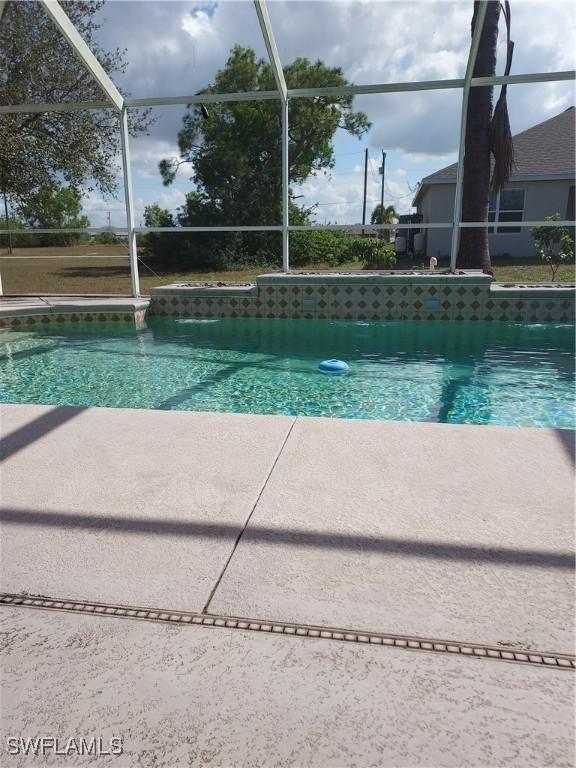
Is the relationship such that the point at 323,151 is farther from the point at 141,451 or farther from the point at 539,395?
the point at 141,451

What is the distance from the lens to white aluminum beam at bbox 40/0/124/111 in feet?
19.3

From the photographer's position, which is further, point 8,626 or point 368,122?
point 368,122

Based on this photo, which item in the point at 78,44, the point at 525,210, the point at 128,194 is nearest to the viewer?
the point at 78,44

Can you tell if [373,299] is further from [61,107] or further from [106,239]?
[61,107]

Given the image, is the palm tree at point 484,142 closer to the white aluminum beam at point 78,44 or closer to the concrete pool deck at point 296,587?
the white aluminum beam at point 78,44

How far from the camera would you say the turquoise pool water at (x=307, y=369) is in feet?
14.1

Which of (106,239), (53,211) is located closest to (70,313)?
(106,239)

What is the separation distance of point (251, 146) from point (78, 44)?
11.2 meters

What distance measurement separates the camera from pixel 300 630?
49.6 inches

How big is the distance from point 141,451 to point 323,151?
17881mm

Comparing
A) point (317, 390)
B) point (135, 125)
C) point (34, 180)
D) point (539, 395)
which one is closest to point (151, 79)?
point (135, 125)

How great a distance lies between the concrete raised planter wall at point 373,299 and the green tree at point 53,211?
12.3ft

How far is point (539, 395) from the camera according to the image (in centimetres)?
453

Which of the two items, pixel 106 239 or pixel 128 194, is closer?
pixel 128 194
